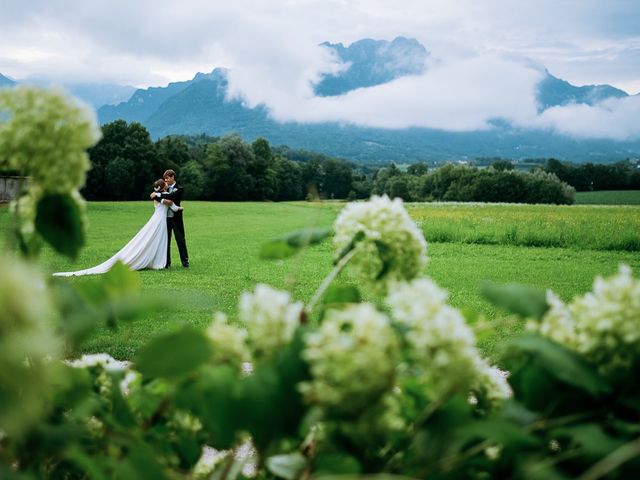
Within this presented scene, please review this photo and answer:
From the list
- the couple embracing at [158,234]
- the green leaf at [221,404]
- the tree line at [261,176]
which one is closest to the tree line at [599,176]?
the tree line at [261,176]

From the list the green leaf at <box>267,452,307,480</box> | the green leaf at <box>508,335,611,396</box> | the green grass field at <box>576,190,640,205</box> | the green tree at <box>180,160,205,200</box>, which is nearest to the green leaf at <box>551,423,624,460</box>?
the green leaf at <box>508,335,611,396</box>

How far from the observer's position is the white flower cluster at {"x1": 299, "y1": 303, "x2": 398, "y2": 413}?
728 millimetres

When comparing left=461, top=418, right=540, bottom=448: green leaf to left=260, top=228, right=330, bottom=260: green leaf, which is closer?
left=461, top=418, right=540, bottom=448: green leaf

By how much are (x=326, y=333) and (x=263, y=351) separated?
7.1 inches

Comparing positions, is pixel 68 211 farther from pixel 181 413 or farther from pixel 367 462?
pixel 367 462

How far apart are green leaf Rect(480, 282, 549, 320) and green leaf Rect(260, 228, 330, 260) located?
1.08 ft

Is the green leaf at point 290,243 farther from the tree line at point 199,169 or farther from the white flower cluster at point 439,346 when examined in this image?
the tree line at point 199,169

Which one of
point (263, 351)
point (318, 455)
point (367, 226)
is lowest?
point (318, 455)

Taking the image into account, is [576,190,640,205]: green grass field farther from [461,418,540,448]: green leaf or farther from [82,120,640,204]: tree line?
[461,418,540,448]: green leaf

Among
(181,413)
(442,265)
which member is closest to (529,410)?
(181,413)

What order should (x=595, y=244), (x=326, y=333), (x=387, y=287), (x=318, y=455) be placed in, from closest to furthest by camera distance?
(x=326, y=333)
(x=318, y=455)
(x=387, y=287)
(x=595, y=244)

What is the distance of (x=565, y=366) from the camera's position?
33.5 inches

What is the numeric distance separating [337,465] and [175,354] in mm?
297

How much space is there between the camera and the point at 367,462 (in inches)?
38.0
